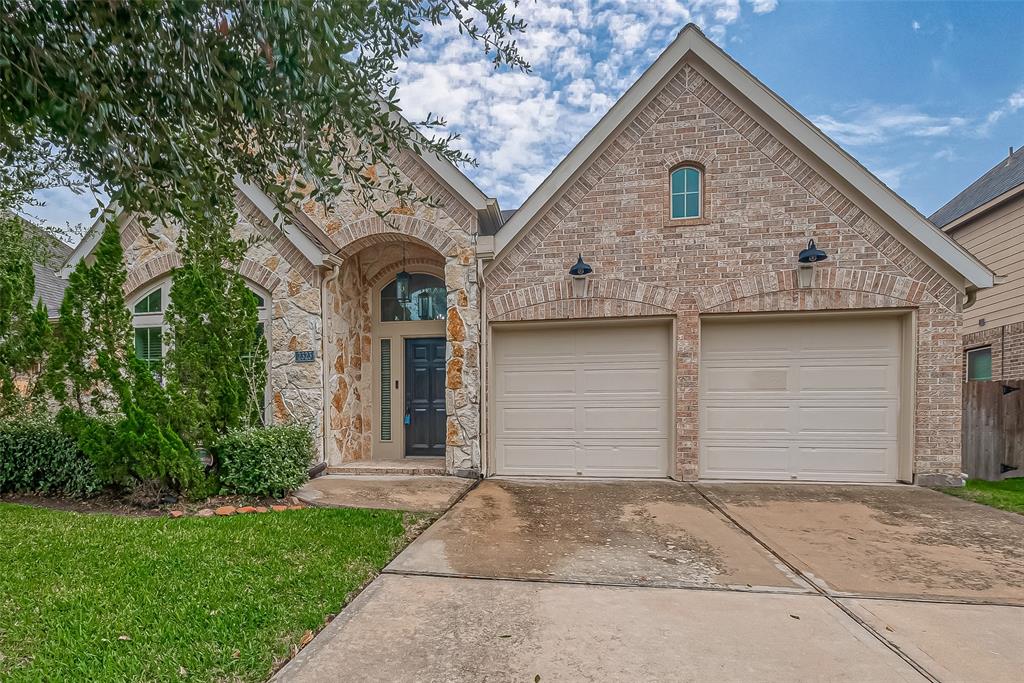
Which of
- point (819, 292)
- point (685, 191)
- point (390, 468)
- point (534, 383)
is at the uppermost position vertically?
point (685, 191)

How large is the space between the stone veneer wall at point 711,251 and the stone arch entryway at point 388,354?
168cm

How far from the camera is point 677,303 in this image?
664 cm

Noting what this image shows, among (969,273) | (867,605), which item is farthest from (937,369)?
(867,605)

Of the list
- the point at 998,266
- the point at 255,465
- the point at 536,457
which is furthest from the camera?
the point at 998,266

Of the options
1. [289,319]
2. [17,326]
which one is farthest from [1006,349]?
[17,326]

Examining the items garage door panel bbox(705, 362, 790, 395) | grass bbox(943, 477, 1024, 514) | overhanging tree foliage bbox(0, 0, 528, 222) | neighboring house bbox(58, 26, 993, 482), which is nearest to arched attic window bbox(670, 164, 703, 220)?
neighboring house bbox(58, 26, 993, 482)

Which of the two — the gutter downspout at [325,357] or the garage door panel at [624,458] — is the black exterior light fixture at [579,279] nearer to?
the garage door panel at [624,458]

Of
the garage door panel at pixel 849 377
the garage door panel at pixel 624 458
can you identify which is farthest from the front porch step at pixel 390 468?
the garage door panel at pixel 849 377

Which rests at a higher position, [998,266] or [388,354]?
[998,266]

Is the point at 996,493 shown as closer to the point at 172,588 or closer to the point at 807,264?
the point at 807,264

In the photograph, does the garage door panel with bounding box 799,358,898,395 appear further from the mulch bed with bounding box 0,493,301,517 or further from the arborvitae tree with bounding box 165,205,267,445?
the arborvitae tree with bounding box 165,205,267,445

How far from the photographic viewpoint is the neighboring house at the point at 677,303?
20.7 feet

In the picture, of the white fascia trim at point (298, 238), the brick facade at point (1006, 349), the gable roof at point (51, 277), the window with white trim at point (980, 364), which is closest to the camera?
the white fascia trim at point (298, 238)

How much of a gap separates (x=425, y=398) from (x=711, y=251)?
5192mm
